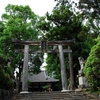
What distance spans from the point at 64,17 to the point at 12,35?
7654mm

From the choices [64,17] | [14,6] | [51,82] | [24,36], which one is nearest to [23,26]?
[24,36]

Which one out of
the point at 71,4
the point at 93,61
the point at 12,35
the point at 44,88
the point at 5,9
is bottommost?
the point at 44,88

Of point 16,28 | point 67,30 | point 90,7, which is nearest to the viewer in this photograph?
point 90,7

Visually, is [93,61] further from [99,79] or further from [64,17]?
[64,17]

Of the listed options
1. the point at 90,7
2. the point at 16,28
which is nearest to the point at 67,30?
the point at 16,28

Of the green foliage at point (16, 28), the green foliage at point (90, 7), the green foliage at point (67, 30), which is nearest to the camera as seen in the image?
the green foliage at point (90, 7)

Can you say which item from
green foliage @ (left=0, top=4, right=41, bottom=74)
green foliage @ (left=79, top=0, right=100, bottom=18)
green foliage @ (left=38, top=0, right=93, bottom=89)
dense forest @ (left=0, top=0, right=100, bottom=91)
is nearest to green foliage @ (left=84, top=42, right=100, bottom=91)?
dense forest @ (left=0, top=0, right=100, bottom=91)

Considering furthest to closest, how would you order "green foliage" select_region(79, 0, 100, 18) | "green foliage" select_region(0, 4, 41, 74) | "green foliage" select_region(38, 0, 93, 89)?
"green foliage" select_region(0, 4, 41, 74) → "green foliage" select_region(38, 0, 93, 89) → "green foliage" select_region(79, 0, 100, 18)

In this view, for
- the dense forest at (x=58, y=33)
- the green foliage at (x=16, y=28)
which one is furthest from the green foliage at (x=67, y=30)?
the green foliage at (x=16, y=28)

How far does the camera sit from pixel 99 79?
1173 cm

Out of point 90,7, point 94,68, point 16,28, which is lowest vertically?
point 94,68

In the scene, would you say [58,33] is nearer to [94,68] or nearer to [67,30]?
[67,30]

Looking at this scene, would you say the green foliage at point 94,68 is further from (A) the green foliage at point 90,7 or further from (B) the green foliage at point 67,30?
(B) the green foliage at point 67,30

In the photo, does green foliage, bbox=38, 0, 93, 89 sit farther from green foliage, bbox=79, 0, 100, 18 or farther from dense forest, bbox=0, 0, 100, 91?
green foliage, bbox=79, 0, 100, 18
